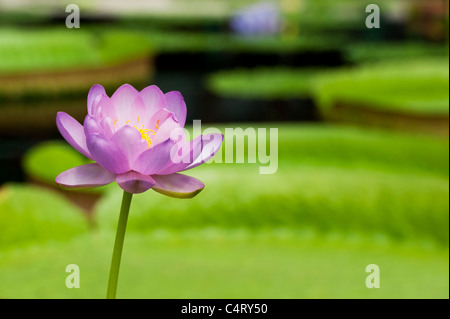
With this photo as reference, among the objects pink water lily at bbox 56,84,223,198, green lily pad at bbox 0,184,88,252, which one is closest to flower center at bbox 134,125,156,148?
pink water lily at bbox 56,84,223,198

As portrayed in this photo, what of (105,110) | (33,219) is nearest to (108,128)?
(105,110)

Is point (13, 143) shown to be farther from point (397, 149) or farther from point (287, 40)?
point (287, 40)

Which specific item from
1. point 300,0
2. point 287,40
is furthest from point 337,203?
point 300,0

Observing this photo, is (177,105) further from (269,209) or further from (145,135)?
(269,209)

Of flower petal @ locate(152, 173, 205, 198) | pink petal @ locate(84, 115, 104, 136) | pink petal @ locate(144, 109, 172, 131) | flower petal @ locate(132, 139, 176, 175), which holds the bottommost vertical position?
flower petal @ locate(152, 173, 205, 198)

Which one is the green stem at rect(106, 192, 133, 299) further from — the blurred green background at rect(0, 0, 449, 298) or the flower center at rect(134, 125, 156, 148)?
the blurred green background at rect(0, 0, 449, 298)

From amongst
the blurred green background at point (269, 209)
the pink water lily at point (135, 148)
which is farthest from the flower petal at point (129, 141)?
the blurred green background at point (269, 209)
